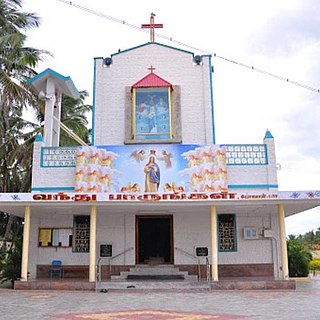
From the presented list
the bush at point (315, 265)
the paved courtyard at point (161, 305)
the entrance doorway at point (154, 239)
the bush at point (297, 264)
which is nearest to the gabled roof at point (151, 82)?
the entrance doorway at point (154, 239)

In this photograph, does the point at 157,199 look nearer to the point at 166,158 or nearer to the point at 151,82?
the point at 166,158

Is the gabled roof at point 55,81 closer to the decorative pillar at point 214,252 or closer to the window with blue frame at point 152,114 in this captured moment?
the window with blue frame at point 152,114

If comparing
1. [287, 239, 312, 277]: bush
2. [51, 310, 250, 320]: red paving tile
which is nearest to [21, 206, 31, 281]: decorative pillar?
[51, 310, 250, 320]: red paving tile

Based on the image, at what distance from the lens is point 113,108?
58.3 ft

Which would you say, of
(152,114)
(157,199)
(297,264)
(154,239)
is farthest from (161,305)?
(297,264)

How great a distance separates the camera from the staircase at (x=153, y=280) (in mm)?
13812

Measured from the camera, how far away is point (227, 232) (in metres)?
16.4

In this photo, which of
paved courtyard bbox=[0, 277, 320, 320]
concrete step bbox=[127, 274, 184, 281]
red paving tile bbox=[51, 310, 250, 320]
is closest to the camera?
red paving tile bbox=[51, 310, 250, 320]

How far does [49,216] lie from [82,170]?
244 centimetres

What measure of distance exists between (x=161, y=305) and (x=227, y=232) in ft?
21.8

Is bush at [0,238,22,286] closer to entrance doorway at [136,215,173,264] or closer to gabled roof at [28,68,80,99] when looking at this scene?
entrance doorway at [136,215,173,264]

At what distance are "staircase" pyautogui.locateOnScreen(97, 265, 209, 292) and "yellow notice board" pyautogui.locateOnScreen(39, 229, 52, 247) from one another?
2779 mm

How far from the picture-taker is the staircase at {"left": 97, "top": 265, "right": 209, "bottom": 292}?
13.8 metres

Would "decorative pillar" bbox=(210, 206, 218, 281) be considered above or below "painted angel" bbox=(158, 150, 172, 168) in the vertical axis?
below
